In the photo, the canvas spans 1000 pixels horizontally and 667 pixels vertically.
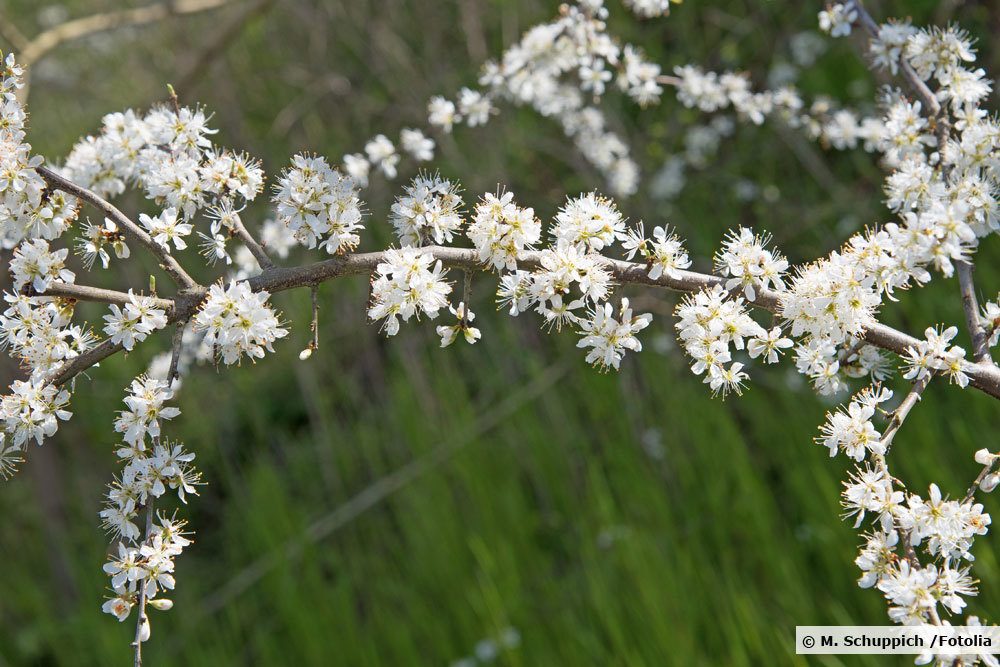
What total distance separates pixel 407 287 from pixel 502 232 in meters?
0.18

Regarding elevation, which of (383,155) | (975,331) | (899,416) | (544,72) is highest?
(544,72)

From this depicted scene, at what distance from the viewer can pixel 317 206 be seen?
60.3 inches

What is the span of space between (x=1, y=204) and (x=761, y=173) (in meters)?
3.67

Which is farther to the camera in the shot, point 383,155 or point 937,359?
point 383,155

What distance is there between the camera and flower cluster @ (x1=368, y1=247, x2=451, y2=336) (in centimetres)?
144

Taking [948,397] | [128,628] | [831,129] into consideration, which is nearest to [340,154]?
[128,628]

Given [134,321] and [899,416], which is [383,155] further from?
[899,416]

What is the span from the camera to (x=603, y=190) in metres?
3.96

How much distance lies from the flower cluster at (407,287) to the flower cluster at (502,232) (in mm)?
85

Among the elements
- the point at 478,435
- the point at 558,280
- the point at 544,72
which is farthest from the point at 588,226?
the point at 478,435

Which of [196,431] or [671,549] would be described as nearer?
[671,549]

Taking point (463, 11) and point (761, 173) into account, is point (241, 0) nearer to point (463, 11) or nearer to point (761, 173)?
point (463, 11)

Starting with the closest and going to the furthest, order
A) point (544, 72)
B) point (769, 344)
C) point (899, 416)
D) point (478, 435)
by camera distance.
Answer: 1. point (899, 416)
2. point (769, 344)
3. point (544, 72)
4. point (478, 435)

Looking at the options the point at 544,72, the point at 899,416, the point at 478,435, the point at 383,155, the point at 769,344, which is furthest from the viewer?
the point at 478,435
